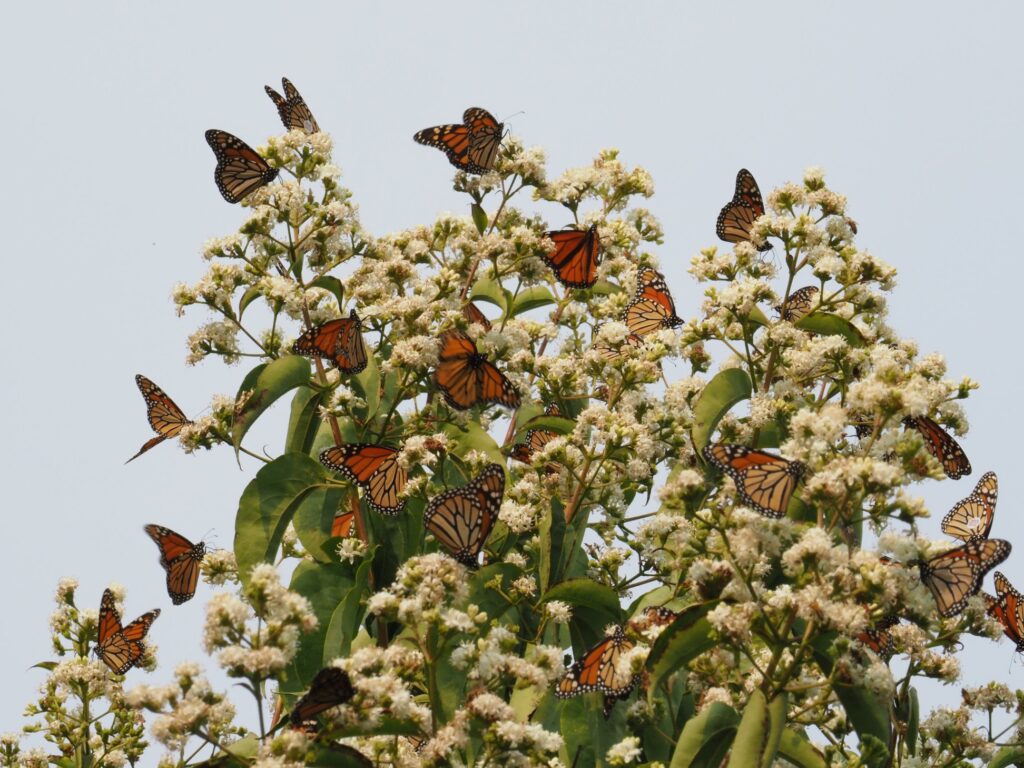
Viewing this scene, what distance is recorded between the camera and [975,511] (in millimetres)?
6926

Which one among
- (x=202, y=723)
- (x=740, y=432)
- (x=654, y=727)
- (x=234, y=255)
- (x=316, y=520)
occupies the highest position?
(x=234, y=255)

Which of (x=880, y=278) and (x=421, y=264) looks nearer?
(x=880, y=278)

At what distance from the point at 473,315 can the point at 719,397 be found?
1.55m

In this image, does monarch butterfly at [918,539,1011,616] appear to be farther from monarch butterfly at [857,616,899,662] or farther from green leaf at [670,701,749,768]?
green leaf at [670,701,749,768]

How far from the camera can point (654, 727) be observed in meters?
6.22

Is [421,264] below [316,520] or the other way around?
the other way around

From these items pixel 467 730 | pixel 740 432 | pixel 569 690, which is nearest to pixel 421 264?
pixel 740 432

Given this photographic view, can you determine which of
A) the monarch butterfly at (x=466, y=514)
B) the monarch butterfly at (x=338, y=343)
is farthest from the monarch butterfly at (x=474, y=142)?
the monarch butterfly at (x=466, y=514)

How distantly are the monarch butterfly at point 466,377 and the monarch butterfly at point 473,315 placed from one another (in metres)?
0.58

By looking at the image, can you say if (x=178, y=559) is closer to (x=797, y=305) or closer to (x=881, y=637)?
(x=797, y=305)

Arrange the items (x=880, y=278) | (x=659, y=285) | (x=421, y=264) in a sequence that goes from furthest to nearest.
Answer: (x=659, y=285) → (x=421, y=264) → (x=880, y=278)

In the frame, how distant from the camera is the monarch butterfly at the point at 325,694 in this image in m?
4.71

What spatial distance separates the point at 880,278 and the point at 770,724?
2889 mm

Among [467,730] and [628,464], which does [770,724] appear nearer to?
[467,730]
